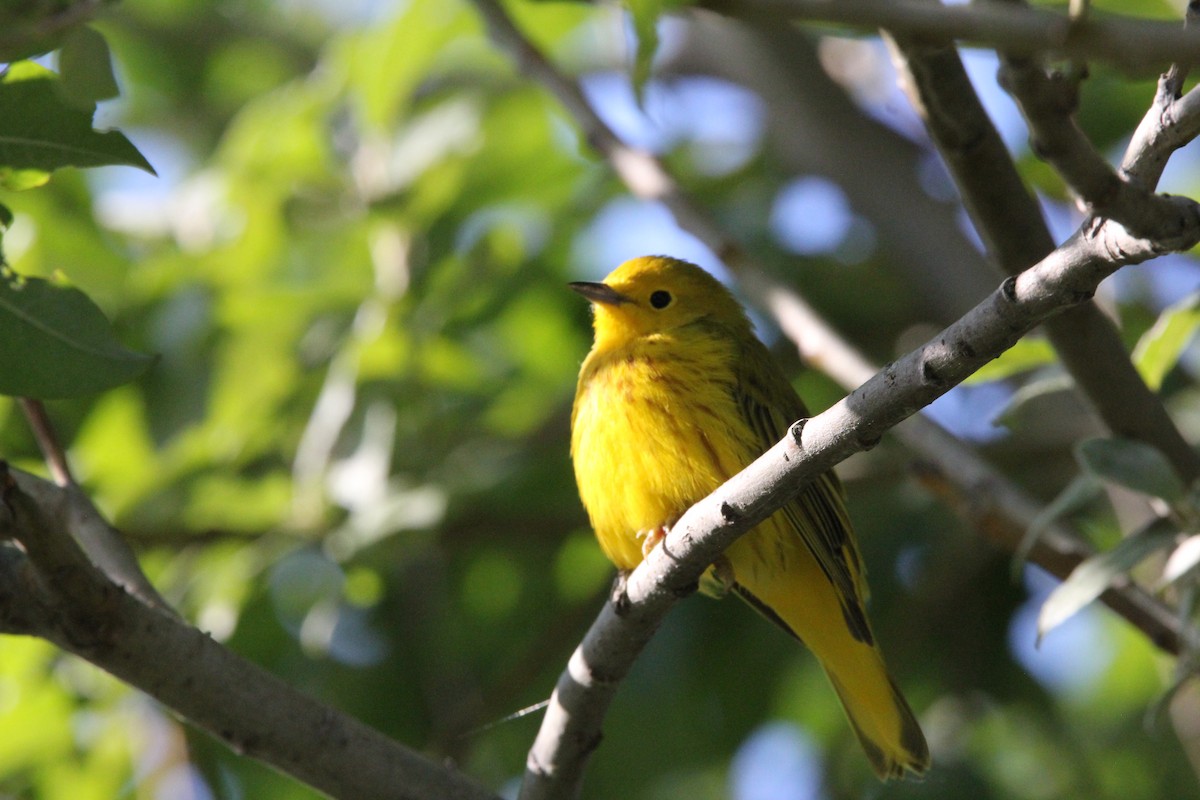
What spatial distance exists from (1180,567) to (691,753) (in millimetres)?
2597

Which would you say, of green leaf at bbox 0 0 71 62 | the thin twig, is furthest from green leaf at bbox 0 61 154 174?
the thin twig

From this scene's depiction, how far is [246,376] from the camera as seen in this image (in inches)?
202

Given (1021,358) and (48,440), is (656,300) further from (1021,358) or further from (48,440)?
(48,440)

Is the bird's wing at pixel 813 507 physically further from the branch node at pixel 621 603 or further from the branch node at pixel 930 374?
the branch node at pixel 930 374

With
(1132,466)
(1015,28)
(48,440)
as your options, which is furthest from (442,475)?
(1015,28)

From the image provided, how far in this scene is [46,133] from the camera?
2525 mm

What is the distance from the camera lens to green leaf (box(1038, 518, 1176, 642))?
3373 millimetres

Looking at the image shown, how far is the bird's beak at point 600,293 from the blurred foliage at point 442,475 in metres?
0.55

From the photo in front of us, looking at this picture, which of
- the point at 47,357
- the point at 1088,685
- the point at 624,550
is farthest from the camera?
the point at 1088,685

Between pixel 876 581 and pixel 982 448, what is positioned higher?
pixel 982 448

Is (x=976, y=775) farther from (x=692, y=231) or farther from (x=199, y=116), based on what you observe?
(x=199, y=116)

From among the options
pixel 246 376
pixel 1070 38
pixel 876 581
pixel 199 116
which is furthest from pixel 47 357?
pixel 199 116

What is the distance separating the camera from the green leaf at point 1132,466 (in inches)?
131

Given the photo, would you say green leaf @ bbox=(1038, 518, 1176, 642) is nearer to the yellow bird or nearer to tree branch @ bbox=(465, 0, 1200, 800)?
tree branch @ bbox=(465, 0, 1200, 800)
